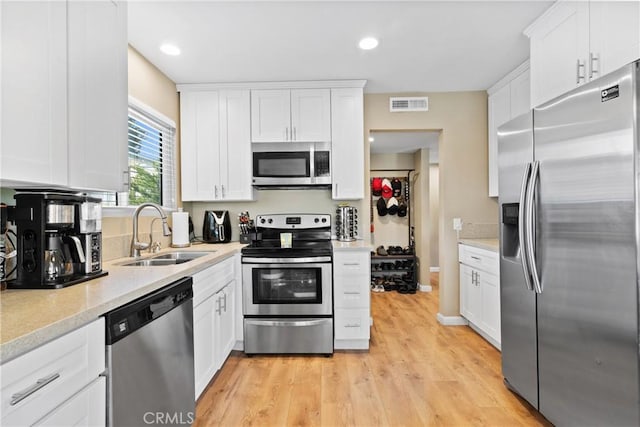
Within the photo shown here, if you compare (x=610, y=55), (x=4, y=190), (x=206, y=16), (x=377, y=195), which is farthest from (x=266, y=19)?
(x=377, y=195)

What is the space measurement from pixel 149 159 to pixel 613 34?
10.5 ft

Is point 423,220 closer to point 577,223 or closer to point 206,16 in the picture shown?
point 577,223

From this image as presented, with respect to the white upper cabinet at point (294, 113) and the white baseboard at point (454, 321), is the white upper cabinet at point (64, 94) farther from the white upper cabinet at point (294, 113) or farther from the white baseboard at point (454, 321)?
the white baseboard at point (454, 321)

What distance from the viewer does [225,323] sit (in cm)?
253

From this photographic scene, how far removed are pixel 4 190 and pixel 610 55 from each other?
116 inches

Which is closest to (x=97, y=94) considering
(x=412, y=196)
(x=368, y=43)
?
(x=368, y=43)

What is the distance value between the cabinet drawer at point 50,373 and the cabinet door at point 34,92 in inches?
22.5

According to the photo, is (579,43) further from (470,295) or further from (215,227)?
(215,227)

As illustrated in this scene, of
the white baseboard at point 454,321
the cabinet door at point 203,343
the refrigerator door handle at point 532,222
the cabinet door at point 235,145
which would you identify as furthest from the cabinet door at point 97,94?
the white baseboard at point 454,321

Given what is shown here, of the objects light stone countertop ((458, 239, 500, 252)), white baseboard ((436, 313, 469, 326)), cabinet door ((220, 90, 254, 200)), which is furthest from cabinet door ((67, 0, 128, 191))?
white baseboard ((436, 313, 469, 326))

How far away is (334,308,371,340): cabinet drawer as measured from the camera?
2.88 metres

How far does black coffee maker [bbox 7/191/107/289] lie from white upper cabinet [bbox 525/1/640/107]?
2.62 meters

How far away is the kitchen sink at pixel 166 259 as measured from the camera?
221 centimetres

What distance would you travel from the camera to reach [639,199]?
1.30m
